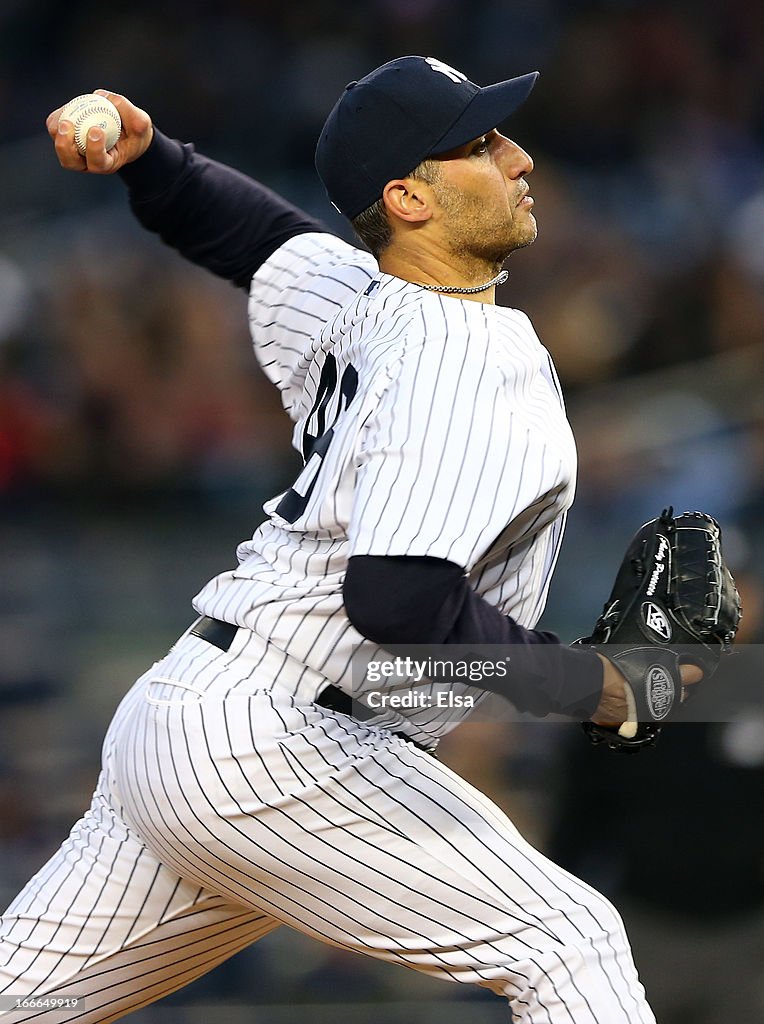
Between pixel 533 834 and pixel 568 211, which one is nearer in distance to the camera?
pixel 533 834

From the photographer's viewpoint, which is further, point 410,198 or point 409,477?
point 410,198

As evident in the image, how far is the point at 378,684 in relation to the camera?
1.53 metres

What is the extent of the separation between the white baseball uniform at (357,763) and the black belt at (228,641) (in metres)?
0.01

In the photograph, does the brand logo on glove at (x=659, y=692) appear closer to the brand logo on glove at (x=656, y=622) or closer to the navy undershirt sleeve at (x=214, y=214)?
the brand logo on glove at (x=656, y=622)

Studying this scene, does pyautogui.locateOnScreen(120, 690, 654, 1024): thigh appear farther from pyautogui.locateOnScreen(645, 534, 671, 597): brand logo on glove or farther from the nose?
the nose

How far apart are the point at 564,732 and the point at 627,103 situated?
2.17 m

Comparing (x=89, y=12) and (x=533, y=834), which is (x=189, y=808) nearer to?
(x=533, y=834)

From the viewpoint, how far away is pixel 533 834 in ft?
9.77

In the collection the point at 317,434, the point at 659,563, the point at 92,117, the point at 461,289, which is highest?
the point at 92,117

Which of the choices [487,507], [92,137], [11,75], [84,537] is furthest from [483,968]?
[11,75]

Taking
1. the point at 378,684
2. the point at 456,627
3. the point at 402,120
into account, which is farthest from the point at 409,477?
the point at 402,120

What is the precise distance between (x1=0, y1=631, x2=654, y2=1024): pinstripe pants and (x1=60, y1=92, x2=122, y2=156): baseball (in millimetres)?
716

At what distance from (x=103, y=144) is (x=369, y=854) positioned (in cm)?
100

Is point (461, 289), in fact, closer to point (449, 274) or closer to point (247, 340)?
point (449, 274)
